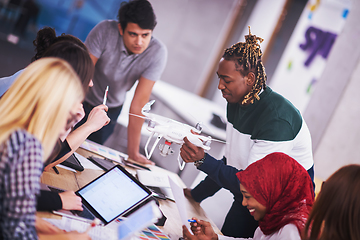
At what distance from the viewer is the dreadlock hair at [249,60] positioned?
162 centimetres

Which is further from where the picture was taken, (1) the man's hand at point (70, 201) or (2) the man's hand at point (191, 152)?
(2) the man's hand at point (191, 152)

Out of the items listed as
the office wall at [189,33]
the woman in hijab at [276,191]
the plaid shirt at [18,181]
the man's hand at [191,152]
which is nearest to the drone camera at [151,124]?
the man's hand at [191,152]

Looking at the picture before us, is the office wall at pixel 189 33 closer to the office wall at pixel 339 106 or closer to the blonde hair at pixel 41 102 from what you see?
the office wall at pixel 339 106

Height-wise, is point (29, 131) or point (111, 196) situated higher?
point (29, 131)

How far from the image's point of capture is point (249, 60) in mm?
1630

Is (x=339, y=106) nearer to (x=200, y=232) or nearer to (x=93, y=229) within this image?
(x=200, y=232)

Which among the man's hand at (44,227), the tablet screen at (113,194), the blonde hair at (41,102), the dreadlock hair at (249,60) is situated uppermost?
the dreadlock hair at (249,60)

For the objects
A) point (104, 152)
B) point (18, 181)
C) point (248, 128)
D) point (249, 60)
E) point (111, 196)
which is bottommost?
point (104, 152)

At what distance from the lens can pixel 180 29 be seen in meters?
5.09

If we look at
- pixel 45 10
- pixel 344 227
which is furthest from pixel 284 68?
pixel 45 10

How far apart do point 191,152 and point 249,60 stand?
0.56 m

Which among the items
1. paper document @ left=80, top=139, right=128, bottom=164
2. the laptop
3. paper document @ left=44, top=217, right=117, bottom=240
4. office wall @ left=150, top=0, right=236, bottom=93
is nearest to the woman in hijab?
the laptop

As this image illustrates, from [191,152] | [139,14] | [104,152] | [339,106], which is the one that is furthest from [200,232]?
[339,106]

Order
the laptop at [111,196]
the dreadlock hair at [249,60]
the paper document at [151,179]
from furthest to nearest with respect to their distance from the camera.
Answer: the paper document at [151,179] < the dreadlock hair at [249,60] < the laptop at [111,196]
